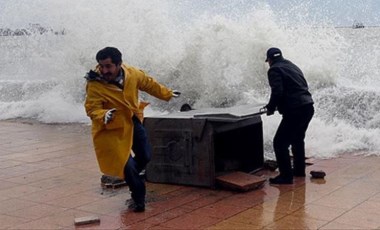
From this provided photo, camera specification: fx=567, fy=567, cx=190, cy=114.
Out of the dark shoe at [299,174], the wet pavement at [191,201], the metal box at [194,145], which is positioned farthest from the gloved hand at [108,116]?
the dark shoe at [299,174]

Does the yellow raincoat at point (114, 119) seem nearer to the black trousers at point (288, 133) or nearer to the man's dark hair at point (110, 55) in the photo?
the man's dark hair at point (110, 55)

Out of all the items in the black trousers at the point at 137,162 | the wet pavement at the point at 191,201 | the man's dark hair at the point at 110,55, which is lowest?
the wet pavement at the point at 191,201

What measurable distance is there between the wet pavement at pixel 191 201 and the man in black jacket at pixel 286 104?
30 cm

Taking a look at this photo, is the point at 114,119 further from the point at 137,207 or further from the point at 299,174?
the point at 299,174

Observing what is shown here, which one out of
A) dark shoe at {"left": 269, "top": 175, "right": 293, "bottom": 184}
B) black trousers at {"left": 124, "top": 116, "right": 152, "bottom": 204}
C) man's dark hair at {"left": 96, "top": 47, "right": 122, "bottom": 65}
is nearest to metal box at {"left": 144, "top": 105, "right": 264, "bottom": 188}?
dark shoe at {"left": 269, "top": 175, "right": 293, "bottom": 184}

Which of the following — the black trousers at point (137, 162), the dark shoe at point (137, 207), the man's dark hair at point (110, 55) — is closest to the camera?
the man's dark hair at point (110, 55)

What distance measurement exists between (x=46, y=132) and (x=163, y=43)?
664 cm

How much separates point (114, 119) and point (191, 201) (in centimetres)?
131

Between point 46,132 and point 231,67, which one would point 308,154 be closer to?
point 46,132

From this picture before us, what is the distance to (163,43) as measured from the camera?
1706cm

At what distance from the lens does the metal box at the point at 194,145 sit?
6.26m

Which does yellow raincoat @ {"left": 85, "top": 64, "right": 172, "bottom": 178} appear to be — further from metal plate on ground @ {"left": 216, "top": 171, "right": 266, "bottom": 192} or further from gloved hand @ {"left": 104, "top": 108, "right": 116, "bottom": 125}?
metal plate on ground @ {"left": 216, "top": 171, "right": 266, "bottom": 192}

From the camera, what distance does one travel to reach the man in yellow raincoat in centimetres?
520

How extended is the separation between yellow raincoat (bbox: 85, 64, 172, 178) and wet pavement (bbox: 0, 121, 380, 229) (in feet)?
1.89
